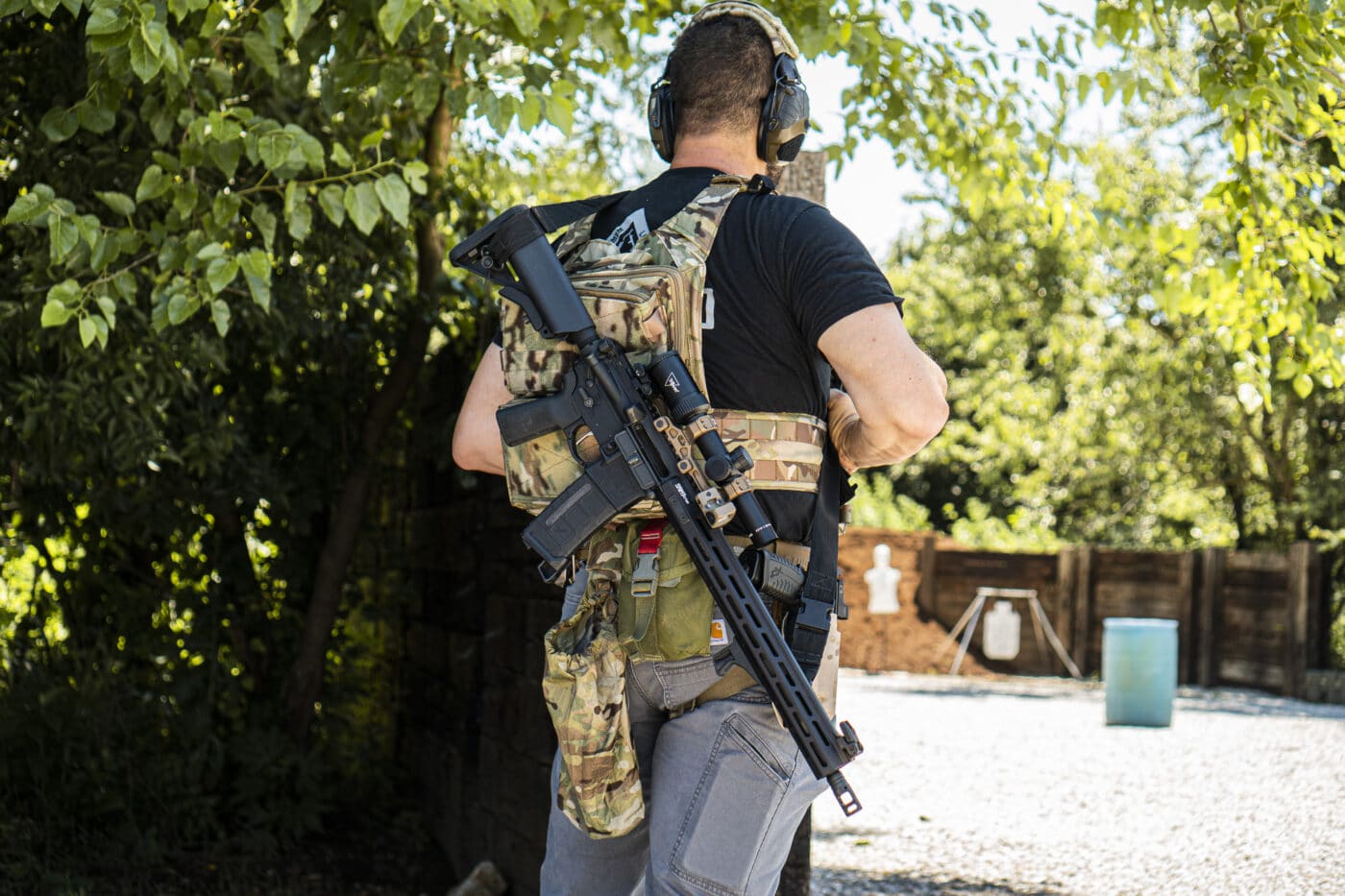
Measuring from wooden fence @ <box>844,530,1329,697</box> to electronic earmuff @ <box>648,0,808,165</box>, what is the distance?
13.0 metres

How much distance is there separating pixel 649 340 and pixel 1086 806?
19.2ft

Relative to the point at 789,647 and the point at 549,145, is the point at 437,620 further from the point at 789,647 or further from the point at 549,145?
the point at 789,647

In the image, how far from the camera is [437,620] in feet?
18.7

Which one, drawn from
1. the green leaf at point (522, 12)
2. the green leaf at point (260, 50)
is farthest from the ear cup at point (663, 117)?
the green leaf at point (260, 50)

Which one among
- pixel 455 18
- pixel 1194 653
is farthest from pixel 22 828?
pixel 1194 653

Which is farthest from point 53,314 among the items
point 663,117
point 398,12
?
point 663,117

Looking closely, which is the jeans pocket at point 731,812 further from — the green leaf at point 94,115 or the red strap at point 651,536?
the green leaf at point 94,115

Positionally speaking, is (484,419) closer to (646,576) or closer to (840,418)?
(646,576)

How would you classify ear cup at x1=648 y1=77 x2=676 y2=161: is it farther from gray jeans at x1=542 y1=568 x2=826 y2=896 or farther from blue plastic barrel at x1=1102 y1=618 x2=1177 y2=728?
blue plastic barrel at x1=1102 y1=618 x2=1177 y2=728

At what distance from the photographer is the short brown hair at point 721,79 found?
207 cm

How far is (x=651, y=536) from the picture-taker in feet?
6.53

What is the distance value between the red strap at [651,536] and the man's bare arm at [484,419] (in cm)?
27

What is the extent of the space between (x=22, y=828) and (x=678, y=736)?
373cm

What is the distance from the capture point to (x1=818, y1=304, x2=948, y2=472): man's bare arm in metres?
1.85
